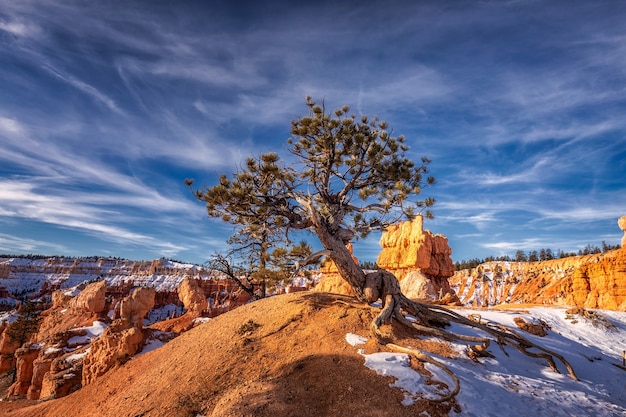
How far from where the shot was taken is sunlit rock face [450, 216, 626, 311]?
1834 inches

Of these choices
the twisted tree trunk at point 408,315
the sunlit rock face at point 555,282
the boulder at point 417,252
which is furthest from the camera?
the boulder at point 417,252

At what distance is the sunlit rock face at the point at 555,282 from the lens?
46.6m

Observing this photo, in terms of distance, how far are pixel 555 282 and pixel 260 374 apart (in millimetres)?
89788

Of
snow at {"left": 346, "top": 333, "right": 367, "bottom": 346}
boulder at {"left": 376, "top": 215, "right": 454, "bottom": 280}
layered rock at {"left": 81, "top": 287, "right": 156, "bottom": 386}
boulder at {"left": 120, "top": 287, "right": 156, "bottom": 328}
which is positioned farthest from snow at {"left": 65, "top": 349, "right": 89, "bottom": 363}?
boulder at {"left": 376, "top": 215, "right": 454, "bottom": 280}

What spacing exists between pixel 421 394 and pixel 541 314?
2038 centimetres

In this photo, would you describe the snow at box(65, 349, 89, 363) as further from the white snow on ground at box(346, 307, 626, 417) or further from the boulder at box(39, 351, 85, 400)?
the white snow on ground at box(346, 307, 626, 417)

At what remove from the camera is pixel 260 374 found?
8031 mm

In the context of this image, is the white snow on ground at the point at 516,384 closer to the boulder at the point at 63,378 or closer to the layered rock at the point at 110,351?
the layered rock at the point at 110,351

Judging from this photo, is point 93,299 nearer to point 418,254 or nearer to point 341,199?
→ point 341,199

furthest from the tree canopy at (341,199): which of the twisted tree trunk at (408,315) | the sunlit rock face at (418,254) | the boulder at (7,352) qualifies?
the boulder at (7,352)

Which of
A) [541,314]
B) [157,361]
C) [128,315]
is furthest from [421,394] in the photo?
[128,315]

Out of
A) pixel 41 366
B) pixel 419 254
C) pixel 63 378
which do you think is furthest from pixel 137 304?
pixel 419 254

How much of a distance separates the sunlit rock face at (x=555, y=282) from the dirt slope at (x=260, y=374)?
25619mm


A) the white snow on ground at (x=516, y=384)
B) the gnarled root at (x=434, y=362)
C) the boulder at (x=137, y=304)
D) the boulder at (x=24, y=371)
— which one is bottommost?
the boulder at (x=24, y=371)
